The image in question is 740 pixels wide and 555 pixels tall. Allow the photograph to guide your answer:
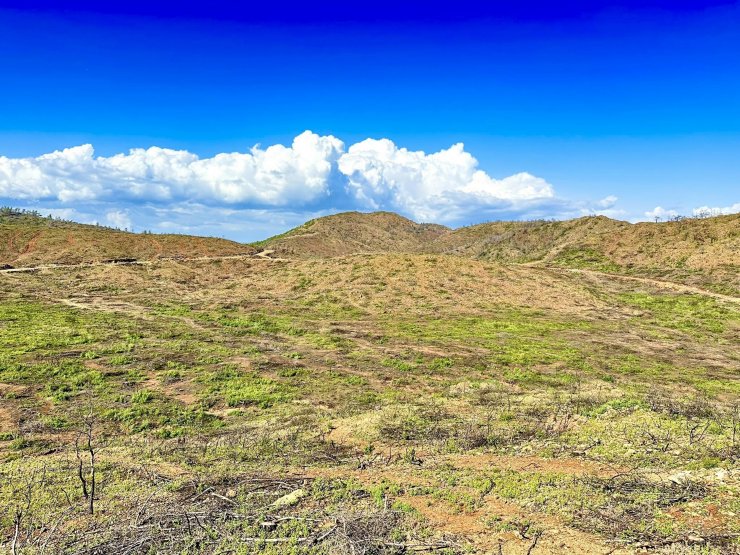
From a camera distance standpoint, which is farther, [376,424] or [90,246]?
[90,246]

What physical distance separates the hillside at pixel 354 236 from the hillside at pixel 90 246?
595 inches

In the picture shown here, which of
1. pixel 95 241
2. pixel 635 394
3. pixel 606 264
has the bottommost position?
pixel 635 394

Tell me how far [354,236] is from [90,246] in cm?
5856

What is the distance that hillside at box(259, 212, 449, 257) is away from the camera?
9500cm

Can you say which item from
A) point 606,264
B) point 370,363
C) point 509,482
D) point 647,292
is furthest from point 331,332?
point 606,264

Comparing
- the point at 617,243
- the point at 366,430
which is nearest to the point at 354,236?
the point at 617,243

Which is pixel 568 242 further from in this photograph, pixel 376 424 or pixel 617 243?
pixel 376 424

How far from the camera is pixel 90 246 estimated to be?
2657 inches

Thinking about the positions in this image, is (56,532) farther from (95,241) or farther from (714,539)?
(95,241)

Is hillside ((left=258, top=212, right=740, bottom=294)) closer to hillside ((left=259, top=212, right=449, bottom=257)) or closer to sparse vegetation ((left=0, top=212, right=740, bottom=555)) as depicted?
→ hillside ((left=259, top=212, right=449, bottom=257))

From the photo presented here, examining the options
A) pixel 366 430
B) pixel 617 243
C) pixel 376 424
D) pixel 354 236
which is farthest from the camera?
pixel 354 236

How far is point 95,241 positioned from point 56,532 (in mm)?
72250

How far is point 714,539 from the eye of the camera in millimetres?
7715

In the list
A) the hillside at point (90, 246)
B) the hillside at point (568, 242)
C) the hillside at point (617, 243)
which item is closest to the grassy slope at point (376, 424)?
the hillside at point (568, 242)
